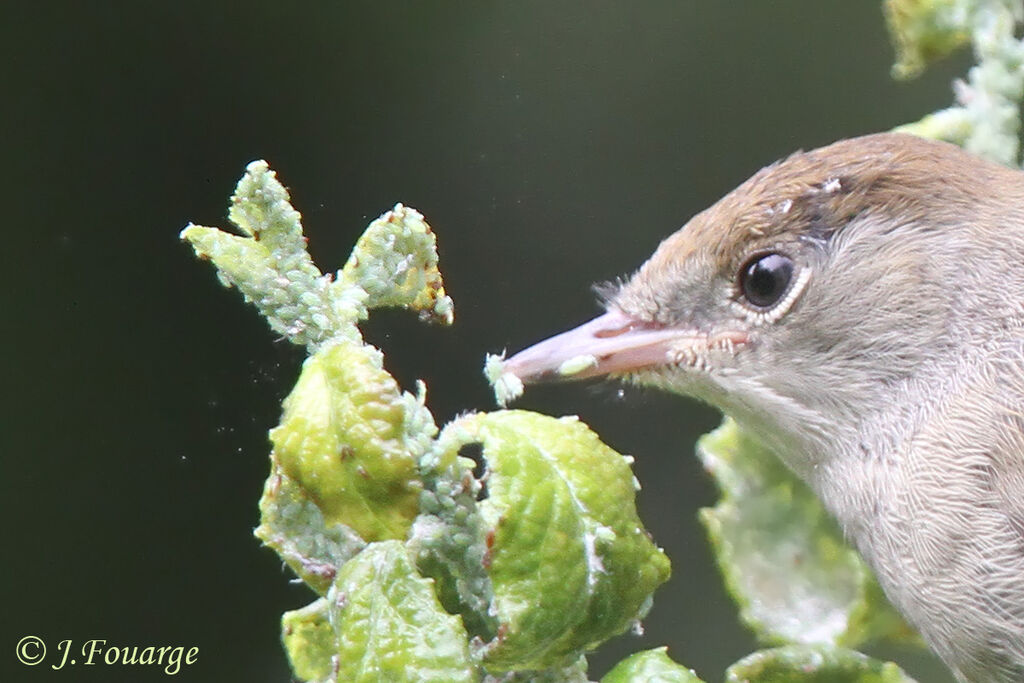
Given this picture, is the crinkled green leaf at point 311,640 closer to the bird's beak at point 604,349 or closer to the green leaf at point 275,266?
the green leaf at point 275,266

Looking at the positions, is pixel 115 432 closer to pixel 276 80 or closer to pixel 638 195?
pixel 276 80

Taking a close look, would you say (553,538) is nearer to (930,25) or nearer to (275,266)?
(275,266)

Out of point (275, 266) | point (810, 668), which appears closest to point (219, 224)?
point (275, 266)

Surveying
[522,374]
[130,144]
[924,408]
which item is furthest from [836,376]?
[130,144]

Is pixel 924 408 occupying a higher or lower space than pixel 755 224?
lower

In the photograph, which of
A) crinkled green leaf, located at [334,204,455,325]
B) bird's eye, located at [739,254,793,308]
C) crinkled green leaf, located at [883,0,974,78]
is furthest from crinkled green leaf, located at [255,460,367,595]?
crinkled green leaf, located at [883,0,974,78]

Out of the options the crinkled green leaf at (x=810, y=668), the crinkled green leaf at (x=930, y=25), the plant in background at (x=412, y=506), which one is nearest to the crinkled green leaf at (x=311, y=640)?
the plant in background at (x=412, y=506)
